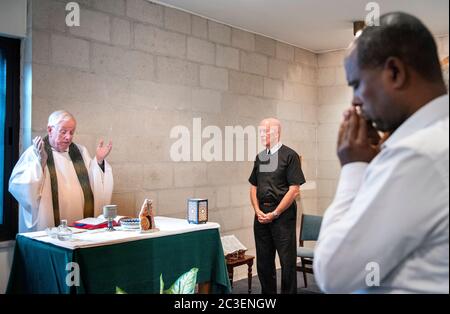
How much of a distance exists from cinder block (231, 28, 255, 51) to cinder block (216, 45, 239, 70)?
0.07 metres

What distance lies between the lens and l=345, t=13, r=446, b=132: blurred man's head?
68 cm

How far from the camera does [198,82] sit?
3.59 metres

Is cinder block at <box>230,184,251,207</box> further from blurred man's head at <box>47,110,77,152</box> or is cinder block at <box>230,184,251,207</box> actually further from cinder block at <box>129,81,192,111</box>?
blurred man's head at <box>47,110,77,152</box>

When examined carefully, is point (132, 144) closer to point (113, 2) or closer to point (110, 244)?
point (113, 2)

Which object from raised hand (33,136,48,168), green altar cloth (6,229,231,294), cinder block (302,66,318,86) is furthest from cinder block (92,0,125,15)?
cinder block (302,66,318,86)

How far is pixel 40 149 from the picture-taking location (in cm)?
232

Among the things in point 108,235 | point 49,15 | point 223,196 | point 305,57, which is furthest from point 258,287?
point 49,15

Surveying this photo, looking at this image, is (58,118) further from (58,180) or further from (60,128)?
(58,180)

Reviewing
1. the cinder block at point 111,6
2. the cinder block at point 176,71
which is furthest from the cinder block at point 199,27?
the cinder block at point 111,6

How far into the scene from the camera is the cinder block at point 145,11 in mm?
3100

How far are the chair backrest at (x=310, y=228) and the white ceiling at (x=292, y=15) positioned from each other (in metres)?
1.56

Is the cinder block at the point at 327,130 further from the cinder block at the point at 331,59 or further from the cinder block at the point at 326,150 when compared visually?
the cinder block at the point at 331,59

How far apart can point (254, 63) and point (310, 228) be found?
1.55m
